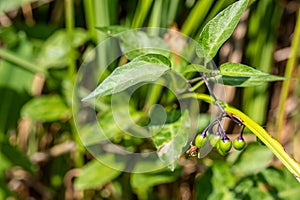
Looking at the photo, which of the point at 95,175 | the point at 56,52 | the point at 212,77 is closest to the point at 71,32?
the point at 56,52

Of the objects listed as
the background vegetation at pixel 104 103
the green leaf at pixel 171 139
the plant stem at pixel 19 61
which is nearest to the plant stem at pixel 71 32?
the background vegetation at pixel 104 103

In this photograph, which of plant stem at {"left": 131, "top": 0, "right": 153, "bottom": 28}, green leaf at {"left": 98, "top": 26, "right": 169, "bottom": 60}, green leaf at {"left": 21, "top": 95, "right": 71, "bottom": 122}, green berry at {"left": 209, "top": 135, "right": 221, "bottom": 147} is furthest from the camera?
green leaf at {"left": 21, "top": 95, "right": 71, "bottom": 122}

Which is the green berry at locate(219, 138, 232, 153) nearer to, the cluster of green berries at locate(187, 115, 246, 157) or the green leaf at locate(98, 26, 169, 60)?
the cluster of green berries at locate(187, 115, 246, 157)

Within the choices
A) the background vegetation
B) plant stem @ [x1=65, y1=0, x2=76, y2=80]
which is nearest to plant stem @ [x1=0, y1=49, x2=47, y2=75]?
the background vegetation

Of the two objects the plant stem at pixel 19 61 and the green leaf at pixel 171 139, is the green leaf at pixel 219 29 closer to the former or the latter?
the green leaf at pixel 171 139

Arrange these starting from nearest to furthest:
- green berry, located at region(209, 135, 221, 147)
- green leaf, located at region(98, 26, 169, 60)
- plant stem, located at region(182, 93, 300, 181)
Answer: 1. plant stem, located at region(182, 93, 300, 181)
2. green berry, located at region(209, 135, 221, 147)
3. green leaf, located at region(98, 26, 169, 60)

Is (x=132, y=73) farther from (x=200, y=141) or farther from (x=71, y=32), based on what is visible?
(x=71, y=32)

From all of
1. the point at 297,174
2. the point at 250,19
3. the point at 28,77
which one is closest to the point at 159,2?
the point at 250,19
